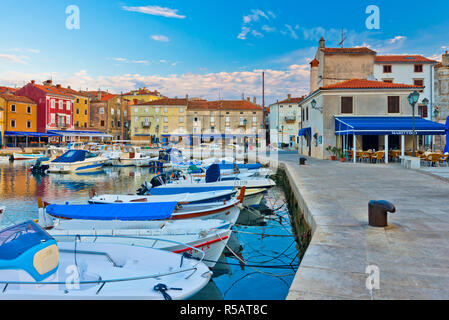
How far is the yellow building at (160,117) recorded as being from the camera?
243 ft

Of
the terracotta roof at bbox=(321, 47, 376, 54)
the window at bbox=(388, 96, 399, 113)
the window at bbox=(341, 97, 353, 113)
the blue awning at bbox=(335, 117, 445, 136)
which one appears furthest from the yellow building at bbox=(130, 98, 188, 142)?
the window at bbox=(388, 96, 399, 113)

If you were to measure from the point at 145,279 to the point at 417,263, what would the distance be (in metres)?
4.10

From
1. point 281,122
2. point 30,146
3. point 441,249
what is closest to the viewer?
point 441,249

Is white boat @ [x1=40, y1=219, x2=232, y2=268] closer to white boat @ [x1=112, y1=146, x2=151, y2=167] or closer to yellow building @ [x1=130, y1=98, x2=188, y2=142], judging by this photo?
white boat @ [x1=112, y1=146, x2=151, y2=167]

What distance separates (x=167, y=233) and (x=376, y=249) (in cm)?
436

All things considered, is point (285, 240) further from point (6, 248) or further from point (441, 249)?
point (6, 248)

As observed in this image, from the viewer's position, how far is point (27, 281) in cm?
485

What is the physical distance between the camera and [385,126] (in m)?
23.7

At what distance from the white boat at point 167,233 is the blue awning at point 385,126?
720 inches

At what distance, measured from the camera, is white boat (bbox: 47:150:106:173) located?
3053 centimetres

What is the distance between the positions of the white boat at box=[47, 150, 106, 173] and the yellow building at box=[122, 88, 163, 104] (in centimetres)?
6448

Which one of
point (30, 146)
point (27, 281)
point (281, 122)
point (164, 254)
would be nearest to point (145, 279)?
point (164, 254)

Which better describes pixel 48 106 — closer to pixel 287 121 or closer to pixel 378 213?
pixel 287 121

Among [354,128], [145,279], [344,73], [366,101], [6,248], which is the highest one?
[344,73]
